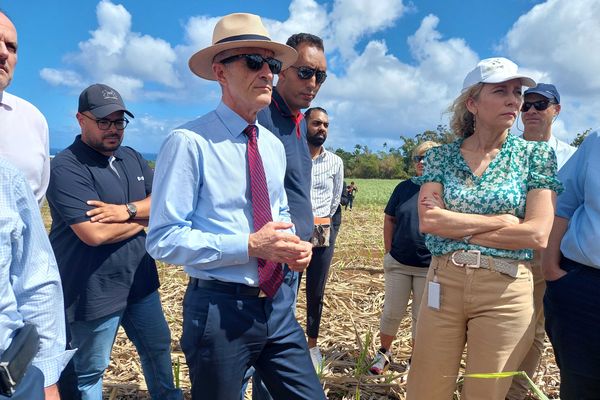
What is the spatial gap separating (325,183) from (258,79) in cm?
268

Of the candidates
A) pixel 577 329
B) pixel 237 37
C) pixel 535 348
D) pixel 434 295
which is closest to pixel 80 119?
pixel 237 37

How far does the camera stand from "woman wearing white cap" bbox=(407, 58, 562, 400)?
7.83 ft

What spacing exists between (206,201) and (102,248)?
116cm

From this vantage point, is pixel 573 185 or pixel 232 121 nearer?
pixel 232 121

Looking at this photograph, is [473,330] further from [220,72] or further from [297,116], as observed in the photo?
[220,72]

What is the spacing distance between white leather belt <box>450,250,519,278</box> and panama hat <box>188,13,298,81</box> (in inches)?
58.9

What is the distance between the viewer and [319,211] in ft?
15.3

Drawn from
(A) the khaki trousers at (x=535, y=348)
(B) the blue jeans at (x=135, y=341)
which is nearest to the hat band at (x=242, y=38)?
(B) the blue jeans at (x=135, y=341)

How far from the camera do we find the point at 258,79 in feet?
7.05

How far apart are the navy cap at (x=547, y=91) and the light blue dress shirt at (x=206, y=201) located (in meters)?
2.84

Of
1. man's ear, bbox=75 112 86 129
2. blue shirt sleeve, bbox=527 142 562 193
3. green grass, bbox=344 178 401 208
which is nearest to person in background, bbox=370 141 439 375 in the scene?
blue shirt sleeve, bbox=527 142 562 193

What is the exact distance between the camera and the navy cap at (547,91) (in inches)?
146

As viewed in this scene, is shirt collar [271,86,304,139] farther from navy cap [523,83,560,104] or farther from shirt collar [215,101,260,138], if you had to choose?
navy cap [523,83,560,104]

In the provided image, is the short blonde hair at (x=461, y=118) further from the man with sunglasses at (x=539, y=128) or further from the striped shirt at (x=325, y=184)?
the striped shirt at (x=325, y=184)
